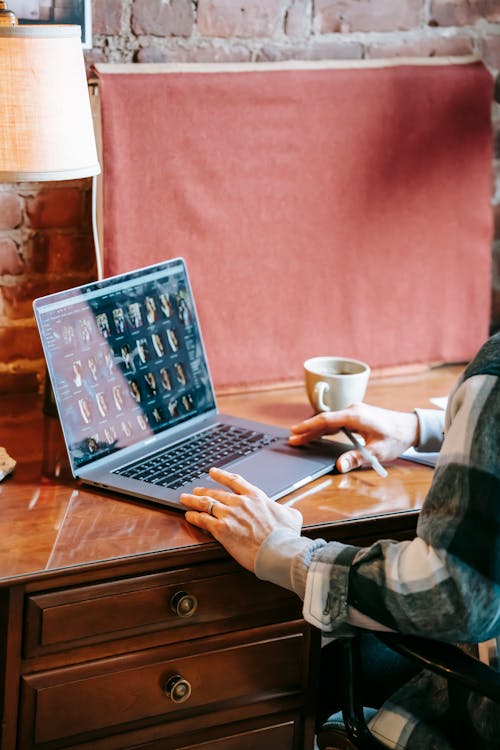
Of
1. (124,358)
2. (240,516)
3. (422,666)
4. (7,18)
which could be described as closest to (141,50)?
A: (7,18)

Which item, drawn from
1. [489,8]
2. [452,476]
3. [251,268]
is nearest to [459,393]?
[452,476]

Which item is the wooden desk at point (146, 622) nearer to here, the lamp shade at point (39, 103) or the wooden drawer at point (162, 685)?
the wooden drawer at point (162, 685)

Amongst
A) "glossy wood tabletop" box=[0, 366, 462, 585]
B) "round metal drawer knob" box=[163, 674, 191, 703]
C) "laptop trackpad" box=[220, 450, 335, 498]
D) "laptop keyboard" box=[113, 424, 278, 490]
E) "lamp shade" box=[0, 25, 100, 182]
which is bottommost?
"round metal drawer knob" box=[163, 674, 191, 703]

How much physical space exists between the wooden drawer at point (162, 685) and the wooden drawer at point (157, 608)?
0.03m

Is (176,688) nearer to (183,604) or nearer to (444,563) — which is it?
(183,604)

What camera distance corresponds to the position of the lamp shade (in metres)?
1.36

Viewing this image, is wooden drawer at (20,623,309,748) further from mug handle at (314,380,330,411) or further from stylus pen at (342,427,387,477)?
mug handle at (314,380,330,411)

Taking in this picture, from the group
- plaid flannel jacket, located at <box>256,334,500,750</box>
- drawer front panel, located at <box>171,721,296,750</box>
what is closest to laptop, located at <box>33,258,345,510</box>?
plaid flannel jacket, located at <box>256,334,500,750</box>

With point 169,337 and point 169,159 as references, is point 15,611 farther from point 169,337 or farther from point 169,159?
point 169,159

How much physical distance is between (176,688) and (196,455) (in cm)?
36

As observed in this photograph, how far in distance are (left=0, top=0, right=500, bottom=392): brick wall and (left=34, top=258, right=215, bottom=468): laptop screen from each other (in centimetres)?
26

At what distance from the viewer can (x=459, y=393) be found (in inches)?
46.1

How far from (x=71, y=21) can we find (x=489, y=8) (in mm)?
872

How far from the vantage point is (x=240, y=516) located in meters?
1.32
